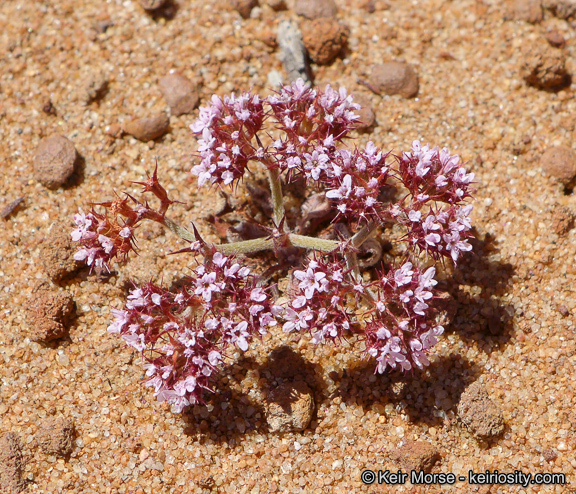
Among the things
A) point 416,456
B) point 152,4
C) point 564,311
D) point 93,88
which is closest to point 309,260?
point 416,456

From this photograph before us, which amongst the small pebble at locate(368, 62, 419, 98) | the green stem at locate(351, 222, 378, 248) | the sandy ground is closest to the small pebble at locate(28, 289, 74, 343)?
the sandy ground

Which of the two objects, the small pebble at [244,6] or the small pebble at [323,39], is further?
the small pebble at [244,6]

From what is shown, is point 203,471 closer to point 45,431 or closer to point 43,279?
point 45,431

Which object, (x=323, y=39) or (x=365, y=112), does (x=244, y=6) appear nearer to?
(x=323, y=39)

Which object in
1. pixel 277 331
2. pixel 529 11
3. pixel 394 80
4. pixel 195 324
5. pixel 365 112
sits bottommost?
pixel 277 331

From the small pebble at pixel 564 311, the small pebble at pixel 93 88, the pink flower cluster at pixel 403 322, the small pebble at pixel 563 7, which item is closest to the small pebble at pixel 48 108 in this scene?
the small pebble at pixel 93 88

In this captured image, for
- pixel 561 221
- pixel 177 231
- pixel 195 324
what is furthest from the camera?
pixel 561 221

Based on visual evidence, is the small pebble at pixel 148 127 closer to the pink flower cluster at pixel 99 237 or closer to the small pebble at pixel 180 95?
the small pebble at pixel 180 95

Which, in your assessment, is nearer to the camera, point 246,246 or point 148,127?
point 246,246
